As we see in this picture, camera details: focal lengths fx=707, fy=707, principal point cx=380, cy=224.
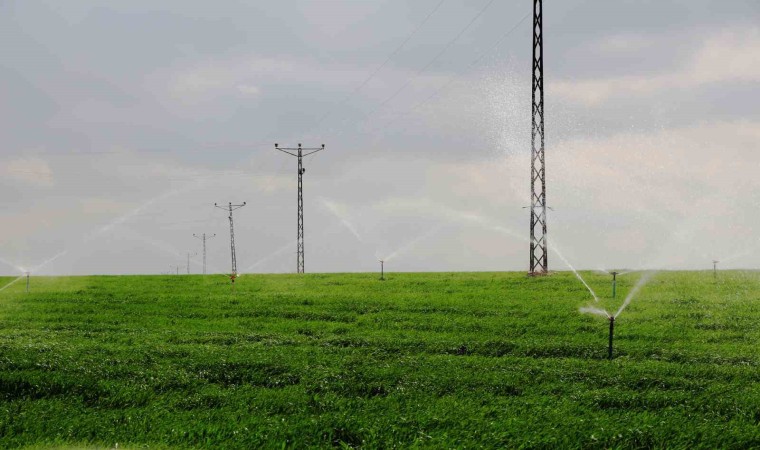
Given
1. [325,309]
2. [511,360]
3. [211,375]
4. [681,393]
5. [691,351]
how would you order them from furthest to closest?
[325,309] → [691,351] → [511,360] → [211,375] → [681,393]

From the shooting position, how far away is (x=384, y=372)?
17.4 meters

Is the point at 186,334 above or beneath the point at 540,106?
beneath

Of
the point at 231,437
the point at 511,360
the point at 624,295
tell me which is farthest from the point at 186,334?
the point at 624,295

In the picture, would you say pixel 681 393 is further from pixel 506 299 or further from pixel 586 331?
pixel 506 299

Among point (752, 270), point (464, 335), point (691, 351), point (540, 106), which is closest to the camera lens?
point (691, 351)

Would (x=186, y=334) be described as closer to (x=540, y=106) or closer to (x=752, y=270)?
(x=540, y=106)

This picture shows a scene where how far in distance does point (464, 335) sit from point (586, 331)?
4736mm

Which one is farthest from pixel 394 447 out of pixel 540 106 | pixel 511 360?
pixel 540 106

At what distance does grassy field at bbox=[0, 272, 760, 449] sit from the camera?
12828mm

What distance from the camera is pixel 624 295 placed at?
1355 inches

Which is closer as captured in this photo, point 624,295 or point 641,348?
point 641,348

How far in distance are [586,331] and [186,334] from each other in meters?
14.3

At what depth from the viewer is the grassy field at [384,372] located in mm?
12828

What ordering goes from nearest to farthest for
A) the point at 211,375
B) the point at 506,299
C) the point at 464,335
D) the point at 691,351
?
the point at 211,375 < the point at 691,351 < the point at 464,335 < the point at 506,299
